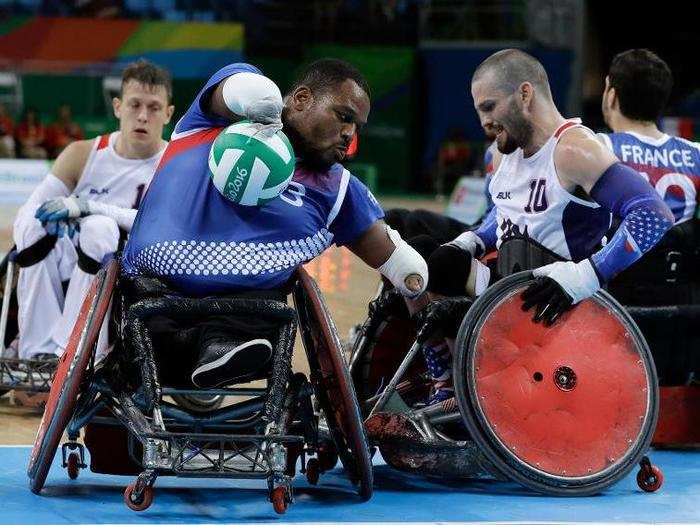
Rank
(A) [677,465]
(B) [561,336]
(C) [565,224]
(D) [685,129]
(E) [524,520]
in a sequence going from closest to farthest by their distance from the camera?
(E) [524,520]
(B) [561,336]
(C) [565,224]
(A) [677,465]
(D) [685,129]

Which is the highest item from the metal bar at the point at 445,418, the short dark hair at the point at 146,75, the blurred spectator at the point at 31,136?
the short dark hair at the point at 146,75

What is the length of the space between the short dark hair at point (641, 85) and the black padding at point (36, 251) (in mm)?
2689

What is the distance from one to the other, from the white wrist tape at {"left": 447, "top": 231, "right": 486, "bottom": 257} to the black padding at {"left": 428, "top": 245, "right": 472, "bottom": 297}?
0.45 ft

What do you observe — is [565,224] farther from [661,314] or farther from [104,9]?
[104,9]

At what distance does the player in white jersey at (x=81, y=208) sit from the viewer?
6.39 metres

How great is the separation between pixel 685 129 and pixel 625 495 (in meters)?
15.0

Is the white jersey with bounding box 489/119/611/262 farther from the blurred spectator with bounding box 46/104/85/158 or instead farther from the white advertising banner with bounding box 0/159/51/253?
the blurred spectator with bounding box 46/104/85/158

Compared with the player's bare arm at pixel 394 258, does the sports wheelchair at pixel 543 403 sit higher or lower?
lower

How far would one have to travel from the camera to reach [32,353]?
265 inches

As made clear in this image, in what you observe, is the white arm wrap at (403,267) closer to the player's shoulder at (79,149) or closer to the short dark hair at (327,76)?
the short dark hair at (327,76)

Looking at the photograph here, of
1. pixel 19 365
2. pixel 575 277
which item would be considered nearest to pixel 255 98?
pixel 575 277

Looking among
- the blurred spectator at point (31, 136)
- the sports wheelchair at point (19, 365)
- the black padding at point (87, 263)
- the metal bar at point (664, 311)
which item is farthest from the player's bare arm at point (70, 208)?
the blurred spectator at point (31, 136)

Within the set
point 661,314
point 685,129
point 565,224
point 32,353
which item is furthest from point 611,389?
point 685,129

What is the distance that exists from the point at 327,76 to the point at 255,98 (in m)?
0.41
